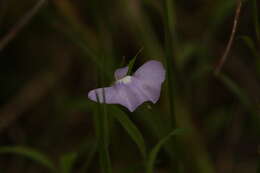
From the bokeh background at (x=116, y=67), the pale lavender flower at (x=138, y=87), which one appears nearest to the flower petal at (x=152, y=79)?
the pale lavender flower at (x=138, y=87)

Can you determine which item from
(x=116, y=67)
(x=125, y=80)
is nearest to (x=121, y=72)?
(x=125, y=80)

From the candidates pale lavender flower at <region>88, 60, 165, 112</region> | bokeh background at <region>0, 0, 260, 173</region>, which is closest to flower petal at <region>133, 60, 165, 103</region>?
pale lavender flower at <region>88, 60, 165, 112</region>

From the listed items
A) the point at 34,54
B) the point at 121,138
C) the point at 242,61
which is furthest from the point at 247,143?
the point at 34,54

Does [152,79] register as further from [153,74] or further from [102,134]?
[102,134]

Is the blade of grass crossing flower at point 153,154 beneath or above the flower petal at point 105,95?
beneath

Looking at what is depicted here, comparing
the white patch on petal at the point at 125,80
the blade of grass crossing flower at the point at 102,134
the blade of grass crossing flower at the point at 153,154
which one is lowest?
the blade of grass crossing flower at the point at 153,154

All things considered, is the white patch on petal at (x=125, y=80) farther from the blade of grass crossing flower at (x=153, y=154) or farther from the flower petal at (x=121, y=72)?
the blade of grass crossing flower at (x=153, y=154)
